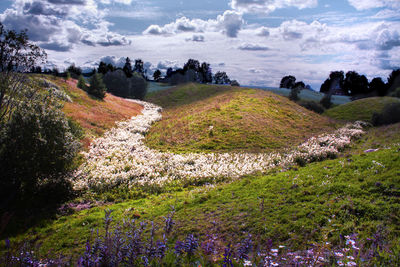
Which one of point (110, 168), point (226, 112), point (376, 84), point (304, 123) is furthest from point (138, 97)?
point (376, 84)

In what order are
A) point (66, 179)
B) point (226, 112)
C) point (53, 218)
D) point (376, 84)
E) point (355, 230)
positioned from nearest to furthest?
point (355, 230) < point (53, 218) < point (66, 179) < point (226, 112) < point (376, 84)

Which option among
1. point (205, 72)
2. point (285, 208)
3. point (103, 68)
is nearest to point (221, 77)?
point (205, 72)

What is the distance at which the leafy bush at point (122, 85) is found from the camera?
75.6 metres

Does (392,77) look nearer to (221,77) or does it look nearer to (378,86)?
(378,86)

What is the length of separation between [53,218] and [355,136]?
30.2 metres

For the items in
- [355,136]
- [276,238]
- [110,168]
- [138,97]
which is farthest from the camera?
[138,97]

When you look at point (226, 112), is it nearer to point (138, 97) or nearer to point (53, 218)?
point (53, 218)

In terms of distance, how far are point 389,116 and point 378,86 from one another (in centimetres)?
6272

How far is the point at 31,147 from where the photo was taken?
15383mm

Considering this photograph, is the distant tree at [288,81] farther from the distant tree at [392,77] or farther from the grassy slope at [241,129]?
the grassy slope at [241,129]

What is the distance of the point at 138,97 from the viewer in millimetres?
80062

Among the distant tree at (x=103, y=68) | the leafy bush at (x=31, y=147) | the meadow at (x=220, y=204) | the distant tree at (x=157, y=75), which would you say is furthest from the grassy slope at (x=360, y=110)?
the distant tree at (x=157, y=75)

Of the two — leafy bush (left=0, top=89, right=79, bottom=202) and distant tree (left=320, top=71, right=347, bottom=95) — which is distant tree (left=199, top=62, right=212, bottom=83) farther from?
leafy bush (left=0, top=89, right=79, bottom=202)

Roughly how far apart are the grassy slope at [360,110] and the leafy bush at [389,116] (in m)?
3.97
